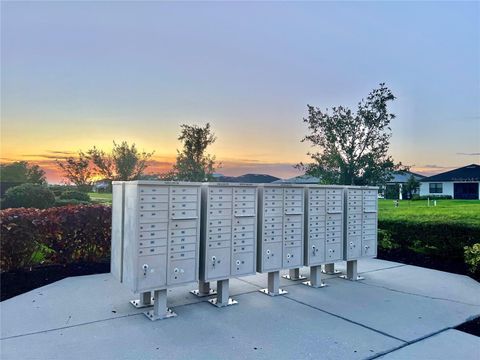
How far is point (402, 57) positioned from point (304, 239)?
231 inches

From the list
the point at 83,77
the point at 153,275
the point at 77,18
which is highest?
the point at 77,18

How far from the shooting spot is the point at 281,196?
14.5 feet

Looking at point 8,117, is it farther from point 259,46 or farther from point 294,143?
point 294,143

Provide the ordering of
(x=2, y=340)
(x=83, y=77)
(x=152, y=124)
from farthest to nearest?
(x=152, y=124) < (x=83, y=77) < (x=2, y=340)

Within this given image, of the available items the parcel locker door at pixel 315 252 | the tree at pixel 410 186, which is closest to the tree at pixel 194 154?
the parcel locker door at pixel 315 252

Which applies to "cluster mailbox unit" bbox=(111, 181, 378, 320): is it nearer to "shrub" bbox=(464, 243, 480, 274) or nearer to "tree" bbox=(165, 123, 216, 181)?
"shrub" bbox=(464, 243, 480, 274)

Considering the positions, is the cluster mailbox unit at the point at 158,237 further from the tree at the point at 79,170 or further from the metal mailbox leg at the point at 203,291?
the tree at the point at 79,170

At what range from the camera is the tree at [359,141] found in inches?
355

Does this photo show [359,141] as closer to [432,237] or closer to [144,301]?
[432,237]

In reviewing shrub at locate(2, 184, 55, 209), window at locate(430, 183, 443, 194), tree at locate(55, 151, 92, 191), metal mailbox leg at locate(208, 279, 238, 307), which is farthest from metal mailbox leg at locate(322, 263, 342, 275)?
window at locate(430, 183, 443, 194)

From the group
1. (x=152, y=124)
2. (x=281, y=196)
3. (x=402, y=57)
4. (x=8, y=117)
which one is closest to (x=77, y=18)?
(x=8, y=117)

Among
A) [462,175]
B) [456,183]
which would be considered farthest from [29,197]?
[462,175]

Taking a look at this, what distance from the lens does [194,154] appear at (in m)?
11.2

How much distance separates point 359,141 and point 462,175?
88.1ft
